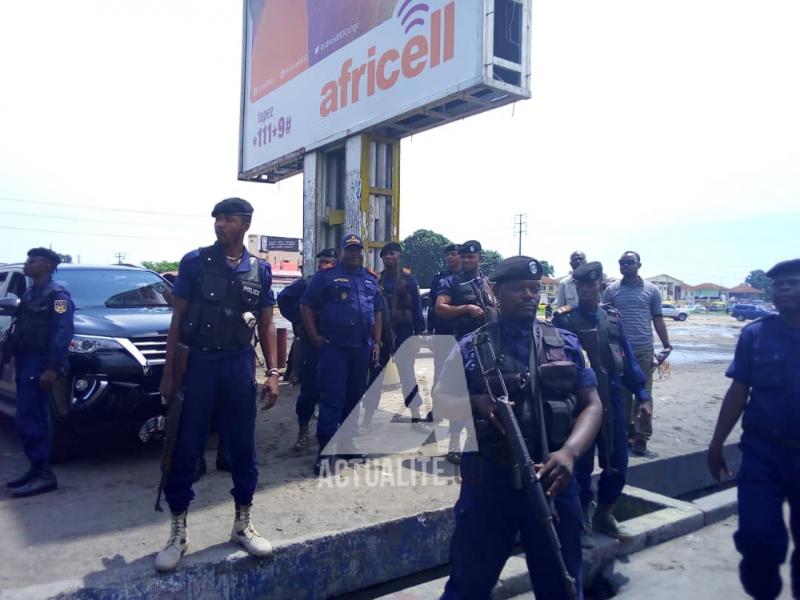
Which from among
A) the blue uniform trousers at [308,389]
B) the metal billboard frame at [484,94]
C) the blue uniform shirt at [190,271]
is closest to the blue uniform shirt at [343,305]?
the blue uniform trousers at [308,389]

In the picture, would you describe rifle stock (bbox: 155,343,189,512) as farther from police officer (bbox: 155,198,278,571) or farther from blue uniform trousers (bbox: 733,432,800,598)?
blue uniform trousers (bbox: 733,432,800,598)

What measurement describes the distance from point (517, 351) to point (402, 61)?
5.99m

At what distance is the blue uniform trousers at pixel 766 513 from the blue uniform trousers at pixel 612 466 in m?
0.87

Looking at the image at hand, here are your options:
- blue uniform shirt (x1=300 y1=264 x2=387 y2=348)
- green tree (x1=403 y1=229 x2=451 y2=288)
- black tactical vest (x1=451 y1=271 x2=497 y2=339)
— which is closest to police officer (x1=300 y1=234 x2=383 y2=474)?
blue uniform shirt (x1=300 y1=264 x2=387 y2=348)

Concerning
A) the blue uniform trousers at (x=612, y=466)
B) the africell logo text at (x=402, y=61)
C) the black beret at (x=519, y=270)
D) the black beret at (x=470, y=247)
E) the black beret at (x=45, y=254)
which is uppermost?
the africell logo text at (x=402, y=61)

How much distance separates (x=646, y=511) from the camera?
4.57 metres

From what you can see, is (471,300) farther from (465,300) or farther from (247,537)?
(247,537)

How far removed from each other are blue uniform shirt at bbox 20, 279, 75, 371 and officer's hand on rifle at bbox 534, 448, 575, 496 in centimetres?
325

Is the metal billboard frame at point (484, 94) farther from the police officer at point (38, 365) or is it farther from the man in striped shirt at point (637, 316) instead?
the police officer at point (38, 365)

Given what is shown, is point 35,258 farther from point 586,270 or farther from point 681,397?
point 681,397

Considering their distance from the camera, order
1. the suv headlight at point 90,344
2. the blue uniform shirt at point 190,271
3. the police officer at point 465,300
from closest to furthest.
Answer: the blue uniform shirt at point 190,271 → the suv headlight at point 90,344 → the police officer at point 465,300

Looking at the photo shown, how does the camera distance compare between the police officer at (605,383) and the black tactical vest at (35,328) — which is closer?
the police officer at (605,383)

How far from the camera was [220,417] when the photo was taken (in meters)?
3.18

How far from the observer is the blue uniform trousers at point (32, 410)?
3.92 m
